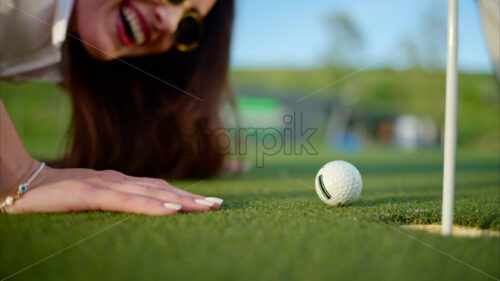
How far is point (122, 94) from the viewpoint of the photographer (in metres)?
3.49

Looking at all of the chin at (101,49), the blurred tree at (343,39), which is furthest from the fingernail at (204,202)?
the blurred tree at (343,39)

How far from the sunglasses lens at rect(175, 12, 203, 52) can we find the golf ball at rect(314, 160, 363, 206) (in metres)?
1.43

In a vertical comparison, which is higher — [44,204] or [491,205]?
[44,204]

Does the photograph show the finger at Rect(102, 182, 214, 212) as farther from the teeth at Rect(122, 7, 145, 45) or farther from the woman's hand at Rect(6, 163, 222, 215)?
the teeth at Rect(122, 7, 145, 45)

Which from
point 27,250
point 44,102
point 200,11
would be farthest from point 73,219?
point 44,102

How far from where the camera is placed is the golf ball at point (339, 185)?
194cm

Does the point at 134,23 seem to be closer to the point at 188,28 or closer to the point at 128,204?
the point at 188,28

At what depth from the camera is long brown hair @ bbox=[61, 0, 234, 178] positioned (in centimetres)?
313

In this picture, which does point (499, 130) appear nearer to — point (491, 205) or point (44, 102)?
point (491, 205)

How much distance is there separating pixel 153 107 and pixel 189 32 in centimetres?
113

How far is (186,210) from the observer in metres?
1.59

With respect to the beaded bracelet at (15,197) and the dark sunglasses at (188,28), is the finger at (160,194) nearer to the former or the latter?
the beaded bracelet at (15,197)

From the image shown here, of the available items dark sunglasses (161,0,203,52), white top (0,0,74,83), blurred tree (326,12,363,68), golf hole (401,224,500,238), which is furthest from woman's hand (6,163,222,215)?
blurred tree (326,12,363,68)

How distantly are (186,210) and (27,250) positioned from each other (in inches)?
24.7
